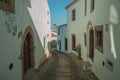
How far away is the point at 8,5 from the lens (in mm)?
6082

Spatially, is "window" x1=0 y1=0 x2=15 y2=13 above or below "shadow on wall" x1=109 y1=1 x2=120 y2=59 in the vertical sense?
above

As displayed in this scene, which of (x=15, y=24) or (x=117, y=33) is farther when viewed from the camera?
(x=15, y=24)

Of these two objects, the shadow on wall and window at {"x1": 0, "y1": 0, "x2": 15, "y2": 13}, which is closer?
window at {"x1": 0, "y1": 0, "x2": 15, "y2": 13}

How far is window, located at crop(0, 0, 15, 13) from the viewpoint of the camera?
18.5 feet

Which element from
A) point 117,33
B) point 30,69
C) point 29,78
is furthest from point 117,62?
point 30,69

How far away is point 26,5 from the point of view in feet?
28.5

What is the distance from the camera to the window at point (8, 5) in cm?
564

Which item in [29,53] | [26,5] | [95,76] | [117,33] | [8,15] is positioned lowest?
[95,76]

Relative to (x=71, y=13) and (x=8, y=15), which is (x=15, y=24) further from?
(x=71, y=13)

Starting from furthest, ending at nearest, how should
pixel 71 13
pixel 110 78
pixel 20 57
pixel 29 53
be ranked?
pixel 71 13 < pixel 29 53 < pixel 20 57 < pixel 110 78

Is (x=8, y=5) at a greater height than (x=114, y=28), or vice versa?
(x=8, y=5)

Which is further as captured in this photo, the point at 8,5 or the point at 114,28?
the point at 114,28

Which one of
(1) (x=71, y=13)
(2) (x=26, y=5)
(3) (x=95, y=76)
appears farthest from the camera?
(1) (x=71, y=13)

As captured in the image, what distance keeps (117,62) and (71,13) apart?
50.6ft
